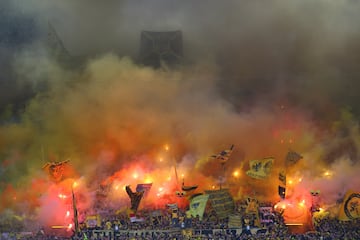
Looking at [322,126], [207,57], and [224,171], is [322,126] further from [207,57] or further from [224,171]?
[207,57]

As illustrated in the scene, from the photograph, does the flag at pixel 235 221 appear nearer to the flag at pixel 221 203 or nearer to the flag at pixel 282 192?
the flag at pixel 221 203

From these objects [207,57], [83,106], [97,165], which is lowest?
[97,165]

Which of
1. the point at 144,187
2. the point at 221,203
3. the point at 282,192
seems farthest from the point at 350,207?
the point at 144,187

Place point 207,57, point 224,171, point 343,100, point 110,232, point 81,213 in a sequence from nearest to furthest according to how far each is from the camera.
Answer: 1. point 110,232
2. point 81,213
3. point 224,171
4. point 343,100
5. point 207,57

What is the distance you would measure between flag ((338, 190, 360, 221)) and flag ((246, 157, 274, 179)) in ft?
12.0

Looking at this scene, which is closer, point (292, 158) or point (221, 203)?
point (221, 203)

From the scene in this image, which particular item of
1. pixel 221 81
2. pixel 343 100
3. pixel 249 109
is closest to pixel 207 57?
pixel 221 81

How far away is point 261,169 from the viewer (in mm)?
19609

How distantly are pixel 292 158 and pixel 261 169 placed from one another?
1.48 metres

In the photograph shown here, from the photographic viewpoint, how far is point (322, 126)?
2259 cm

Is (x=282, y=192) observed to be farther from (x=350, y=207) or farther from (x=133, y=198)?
(x=133, y=198)

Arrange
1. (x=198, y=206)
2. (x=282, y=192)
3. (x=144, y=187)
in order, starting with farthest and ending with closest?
(x=144, y=187) → (x=282, y=192) → (x=198, y=206)

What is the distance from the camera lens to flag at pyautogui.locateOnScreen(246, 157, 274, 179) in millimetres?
19531

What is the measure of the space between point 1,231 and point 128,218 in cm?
518
